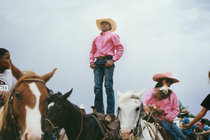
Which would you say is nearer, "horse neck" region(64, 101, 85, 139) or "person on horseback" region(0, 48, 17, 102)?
"person on horseback" region(0, 48, 17, 102)

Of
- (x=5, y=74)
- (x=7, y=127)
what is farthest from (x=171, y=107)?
(x=7, y=127)

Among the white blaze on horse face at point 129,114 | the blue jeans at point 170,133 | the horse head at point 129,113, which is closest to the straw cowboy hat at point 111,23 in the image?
the horse head at point 129,113

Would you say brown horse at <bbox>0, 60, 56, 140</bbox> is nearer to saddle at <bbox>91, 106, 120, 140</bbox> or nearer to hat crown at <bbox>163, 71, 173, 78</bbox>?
saddle at <bbox>91, 106, 120, 140</bbox>

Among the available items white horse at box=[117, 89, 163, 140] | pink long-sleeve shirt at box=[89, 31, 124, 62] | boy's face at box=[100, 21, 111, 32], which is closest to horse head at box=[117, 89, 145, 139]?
white horse at box=[117, 89, 163, 140]

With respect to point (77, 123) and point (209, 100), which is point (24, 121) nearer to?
point (77, 123)

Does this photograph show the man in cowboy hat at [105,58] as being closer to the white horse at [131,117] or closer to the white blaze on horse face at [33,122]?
the white horse at [131,117]

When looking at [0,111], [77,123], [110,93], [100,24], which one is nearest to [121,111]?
[77,123]

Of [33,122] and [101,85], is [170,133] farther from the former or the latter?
[33,122]

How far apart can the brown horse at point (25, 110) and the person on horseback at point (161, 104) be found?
4489mm

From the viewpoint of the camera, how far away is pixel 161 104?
290 inches

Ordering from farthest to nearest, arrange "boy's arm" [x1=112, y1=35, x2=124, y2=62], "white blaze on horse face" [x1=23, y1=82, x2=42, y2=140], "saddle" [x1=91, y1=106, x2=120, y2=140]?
"boy's arm" [x1=112, y1=35, x2=124, y2=62], "saddle" [x1=91, y1=106, x2=120, y2=140], "white blaze on horse face" [x1=23, y1=82, x2=42, y2=140]

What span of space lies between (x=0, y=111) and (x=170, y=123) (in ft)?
17.8

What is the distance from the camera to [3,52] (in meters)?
4.58

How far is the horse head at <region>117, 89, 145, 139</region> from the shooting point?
194 inches
